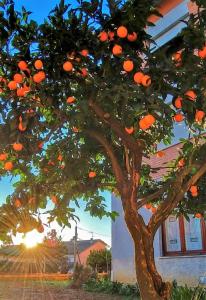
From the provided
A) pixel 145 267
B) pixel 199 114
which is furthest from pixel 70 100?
pixel 145 267

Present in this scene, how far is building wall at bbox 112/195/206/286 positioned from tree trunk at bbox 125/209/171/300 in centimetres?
562

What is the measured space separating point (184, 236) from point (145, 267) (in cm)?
790

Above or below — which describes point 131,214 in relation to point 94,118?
below

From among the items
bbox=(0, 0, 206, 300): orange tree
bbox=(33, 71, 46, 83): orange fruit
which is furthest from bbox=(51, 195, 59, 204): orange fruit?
bbox=(33, 71, 46, 83): orange fruit

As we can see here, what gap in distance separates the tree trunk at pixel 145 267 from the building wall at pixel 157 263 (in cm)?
562

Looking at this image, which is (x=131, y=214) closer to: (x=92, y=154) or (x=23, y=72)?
(x=92, y=154)

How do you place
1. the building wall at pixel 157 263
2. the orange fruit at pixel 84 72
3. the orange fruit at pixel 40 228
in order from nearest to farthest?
1. the orange fruit at pixel 84 72
2. the orange fruit at pixel 40 228
3. the building wall at pixel 157 263

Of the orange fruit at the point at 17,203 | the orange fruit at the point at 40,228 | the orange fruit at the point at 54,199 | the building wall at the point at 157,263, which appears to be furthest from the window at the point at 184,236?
the orange fruit at the point at 17,203

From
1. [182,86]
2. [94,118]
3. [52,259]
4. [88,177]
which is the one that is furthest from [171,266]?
[52,259]

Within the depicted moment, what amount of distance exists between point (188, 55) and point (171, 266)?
30.2 feet

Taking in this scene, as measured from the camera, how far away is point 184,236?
1176 cm

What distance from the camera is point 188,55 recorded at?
11.7 feet

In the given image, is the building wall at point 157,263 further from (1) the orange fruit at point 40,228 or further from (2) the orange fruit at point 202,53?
(2) the orange fruit at point 202,53

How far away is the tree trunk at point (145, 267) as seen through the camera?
4.14 metres
